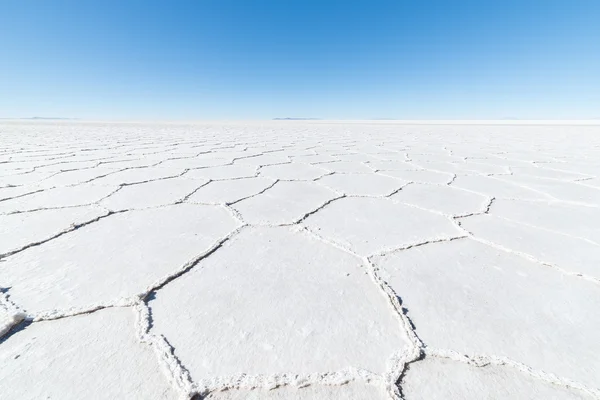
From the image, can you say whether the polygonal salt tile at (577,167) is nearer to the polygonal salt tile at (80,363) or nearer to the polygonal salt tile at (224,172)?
the polygonal salt tile at (224,172)

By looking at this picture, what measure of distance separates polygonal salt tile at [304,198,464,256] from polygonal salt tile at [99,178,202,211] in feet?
2.32

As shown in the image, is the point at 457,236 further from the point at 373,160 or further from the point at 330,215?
the point at 373,160

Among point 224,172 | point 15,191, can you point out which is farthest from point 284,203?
point 15,191

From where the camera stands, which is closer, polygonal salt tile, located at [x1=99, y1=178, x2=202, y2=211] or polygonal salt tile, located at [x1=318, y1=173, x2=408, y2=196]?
polygonal salt tile, located at [x1=99, y1=178, x2=202, y2=211]

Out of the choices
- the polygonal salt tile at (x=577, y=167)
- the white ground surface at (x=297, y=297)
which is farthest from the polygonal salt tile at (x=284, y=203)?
the polygonal salt tile at (x=577, y=167)

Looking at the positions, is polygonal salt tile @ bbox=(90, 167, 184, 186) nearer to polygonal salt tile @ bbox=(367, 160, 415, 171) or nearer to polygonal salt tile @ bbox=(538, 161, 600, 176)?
polygonal salt tile @ bbox=(367, 160, 415, 171)

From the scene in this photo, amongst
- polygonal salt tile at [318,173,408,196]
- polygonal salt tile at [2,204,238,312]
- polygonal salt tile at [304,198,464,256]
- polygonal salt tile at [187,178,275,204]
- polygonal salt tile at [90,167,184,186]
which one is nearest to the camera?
polygonal salt tile at [2,204,238,312]

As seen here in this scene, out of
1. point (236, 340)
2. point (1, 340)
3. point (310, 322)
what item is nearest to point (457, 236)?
point (310, 322)

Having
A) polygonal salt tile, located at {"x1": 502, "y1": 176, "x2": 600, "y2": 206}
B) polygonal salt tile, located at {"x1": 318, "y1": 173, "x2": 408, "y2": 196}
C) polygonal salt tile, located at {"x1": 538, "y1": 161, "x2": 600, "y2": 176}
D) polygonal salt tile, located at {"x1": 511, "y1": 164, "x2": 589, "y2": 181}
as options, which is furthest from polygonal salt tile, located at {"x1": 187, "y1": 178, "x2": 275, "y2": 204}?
polygonal salt tile, located at {"x1": 538, "y1": 161, "x2": 600, "y2": 176}

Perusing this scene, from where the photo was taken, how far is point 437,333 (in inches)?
22.0

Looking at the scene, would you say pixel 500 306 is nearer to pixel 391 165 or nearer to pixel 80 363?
pixel 80 363

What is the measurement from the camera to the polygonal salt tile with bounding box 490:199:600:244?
3.49 ft

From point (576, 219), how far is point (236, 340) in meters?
1.36

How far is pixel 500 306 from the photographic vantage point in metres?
0.64
